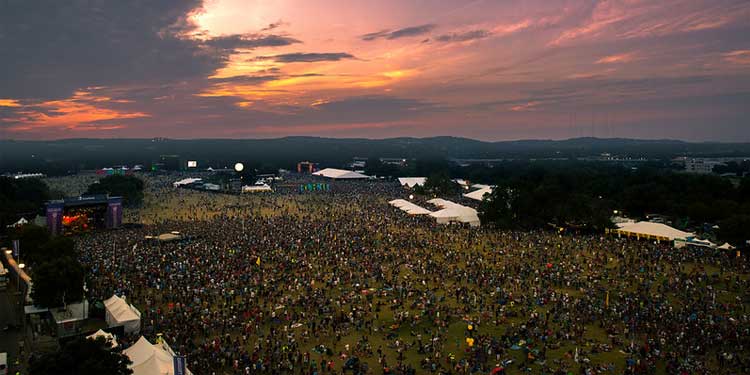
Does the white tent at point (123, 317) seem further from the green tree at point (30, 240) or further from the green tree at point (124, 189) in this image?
the green tree at point (124, 189)

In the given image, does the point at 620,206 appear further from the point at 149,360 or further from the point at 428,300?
the point at 149,360

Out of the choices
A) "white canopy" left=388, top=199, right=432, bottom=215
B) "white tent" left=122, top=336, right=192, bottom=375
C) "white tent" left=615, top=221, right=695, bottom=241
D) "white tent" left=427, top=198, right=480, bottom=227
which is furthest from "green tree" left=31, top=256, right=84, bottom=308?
"white tent" left=615, top=221, right=695, bottom=241

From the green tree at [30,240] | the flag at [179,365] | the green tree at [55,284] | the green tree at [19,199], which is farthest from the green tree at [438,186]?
the flag at [179,365]

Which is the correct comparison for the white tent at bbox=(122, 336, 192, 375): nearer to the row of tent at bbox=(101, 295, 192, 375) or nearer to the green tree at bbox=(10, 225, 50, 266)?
the row of tent at bbox=(101, 295, 192, 375)

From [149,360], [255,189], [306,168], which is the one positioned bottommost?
[149,360]

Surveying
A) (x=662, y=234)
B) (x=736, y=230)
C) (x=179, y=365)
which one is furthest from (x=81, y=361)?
(x=662, y=234)

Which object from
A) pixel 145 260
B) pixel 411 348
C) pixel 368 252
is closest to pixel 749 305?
pixel 411 348

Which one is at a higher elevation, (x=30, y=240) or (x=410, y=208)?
(x=30, y=240)

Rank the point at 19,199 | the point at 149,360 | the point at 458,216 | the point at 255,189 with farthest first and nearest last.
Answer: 1. the point at 255,189
2. the point at 19,199
3. the point at 458,216
4. the point at 149,360
